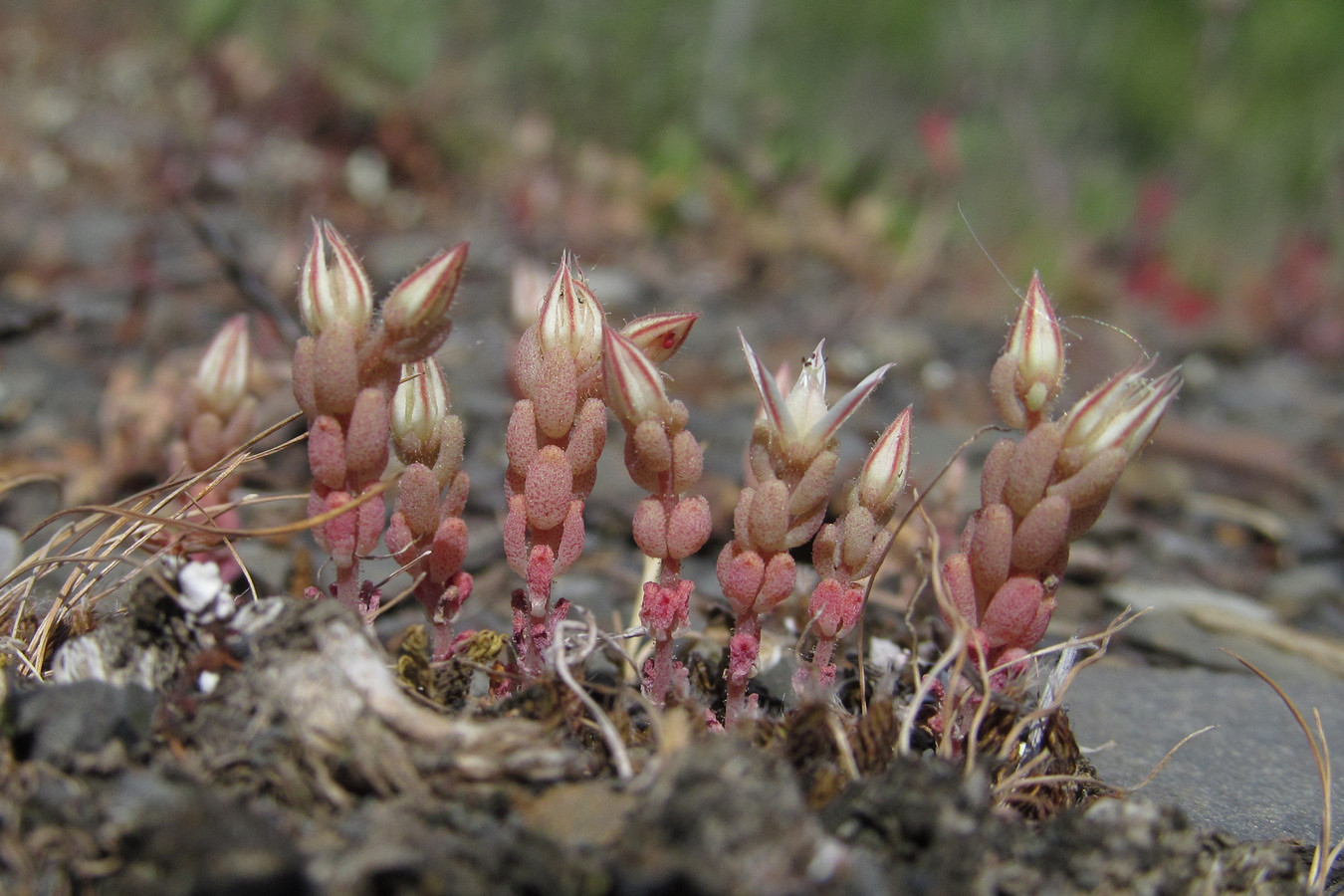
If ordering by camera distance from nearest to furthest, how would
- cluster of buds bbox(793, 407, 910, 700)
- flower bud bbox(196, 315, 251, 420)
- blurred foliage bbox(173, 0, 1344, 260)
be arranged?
cluster of buds bbox(793, 407, 910, 700), flower bud bbox(196, 315, 251, 420), blurred foliage bbox(173, 0, 1344, 260)

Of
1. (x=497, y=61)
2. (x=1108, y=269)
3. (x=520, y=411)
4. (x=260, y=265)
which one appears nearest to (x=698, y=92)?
(x=497, y=61)

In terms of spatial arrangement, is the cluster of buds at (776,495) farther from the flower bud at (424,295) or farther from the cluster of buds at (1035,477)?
the flower bud at (424,295)

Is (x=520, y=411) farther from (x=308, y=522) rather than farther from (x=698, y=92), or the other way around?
(x=698, y=92)

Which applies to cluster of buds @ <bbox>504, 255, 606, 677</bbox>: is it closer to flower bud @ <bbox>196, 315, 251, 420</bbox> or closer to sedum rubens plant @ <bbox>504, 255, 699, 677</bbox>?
sedum rubens plant @ <bbox>504, 255, 699, 677</bbox>

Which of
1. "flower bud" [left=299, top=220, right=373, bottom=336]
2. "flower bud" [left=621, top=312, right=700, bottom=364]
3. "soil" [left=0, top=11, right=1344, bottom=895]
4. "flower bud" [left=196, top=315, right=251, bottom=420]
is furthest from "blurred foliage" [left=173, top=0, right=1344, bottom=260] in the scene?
"flower bud" [left=299, top=220, right=373, bottom=336]

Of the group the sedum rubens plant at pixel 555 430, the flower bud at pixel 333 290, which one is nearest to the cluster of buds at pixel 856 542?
the sedum rubens plant at pixel 555 430
